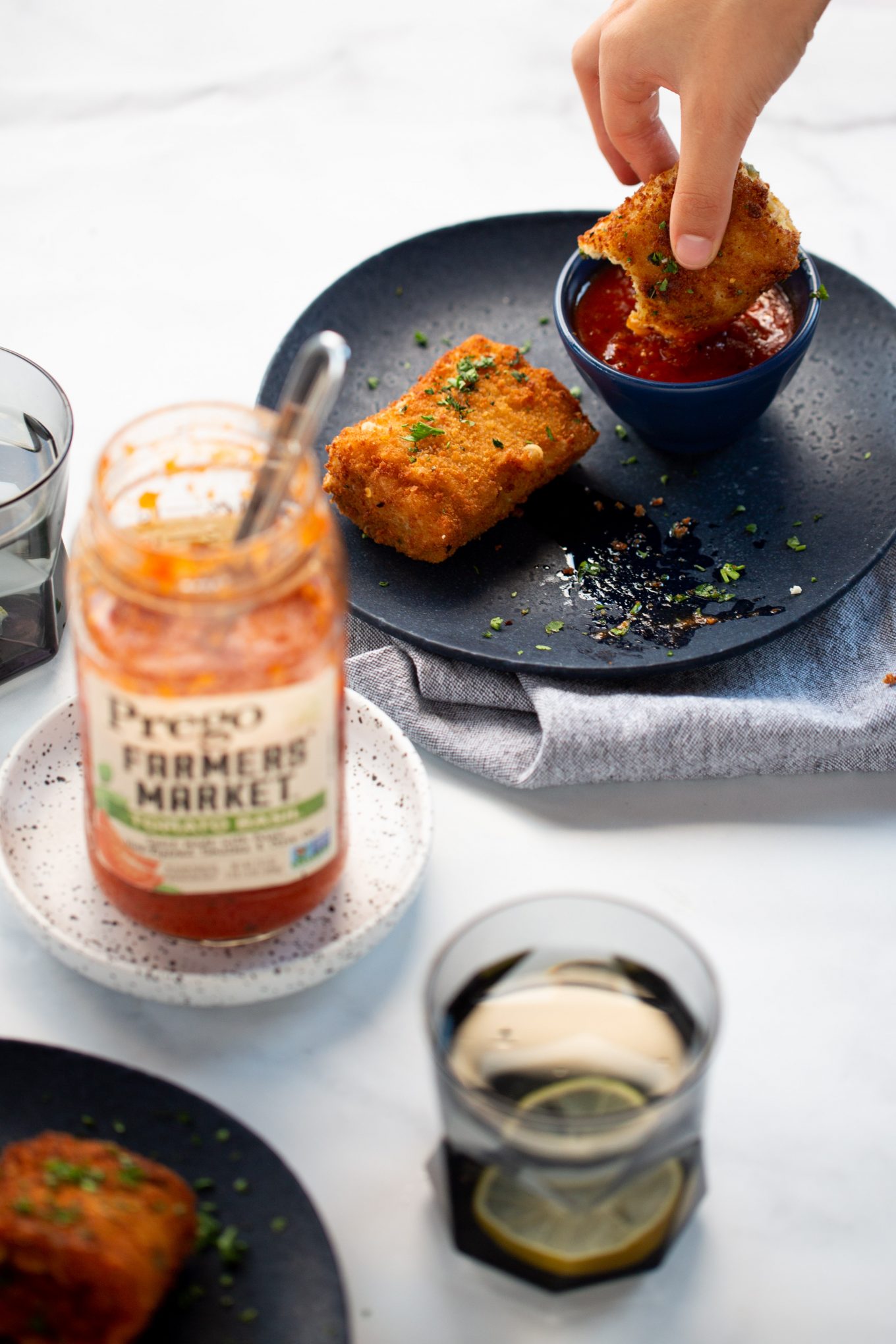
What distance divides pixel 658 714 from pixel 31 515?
895 millimetres

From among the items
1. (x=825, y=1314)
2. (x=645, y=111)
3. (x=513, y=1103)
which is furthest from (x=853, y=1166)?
(x=645, y=111)

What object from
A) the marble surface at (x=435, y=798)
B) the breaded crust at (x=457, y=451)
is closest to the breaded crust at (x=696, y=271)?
the breaded crust at (x=457, y=451)

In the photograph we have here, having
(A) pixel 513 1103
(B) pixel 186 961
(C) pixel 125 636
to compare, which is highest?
(C) pixel 125 636

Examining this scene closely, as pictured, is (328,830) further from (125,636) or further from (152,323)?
(152,323)

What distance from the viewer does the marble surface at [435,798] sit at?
1.48 meters

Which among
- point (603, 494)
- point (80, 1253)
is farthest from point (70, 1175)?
point (603, 494)

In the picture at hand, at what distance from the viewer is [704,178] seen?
2.08m

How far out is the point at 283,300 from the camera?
→ 2750 millimetres

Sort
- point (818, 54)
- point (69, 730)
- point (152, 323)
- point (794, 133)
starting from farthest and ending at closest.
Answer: point (818, 54) < point (794, 133) < point (152, 323) < point (69, 730)

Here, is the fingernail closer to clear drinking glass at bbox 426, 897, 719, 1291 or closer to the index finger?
the index finger

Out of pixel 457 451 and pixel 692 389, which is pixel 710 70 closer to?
pixel 692 389

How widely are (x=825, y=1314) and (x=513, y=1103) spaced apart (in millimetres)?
456

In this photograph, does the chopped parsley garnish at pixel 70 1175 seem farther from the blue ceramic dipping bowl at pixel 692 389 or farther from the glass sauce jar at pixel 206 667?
the blue ceramic dipping bowl at pixel 692 389

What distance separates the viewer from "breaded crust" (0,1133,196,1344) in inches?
47.6
